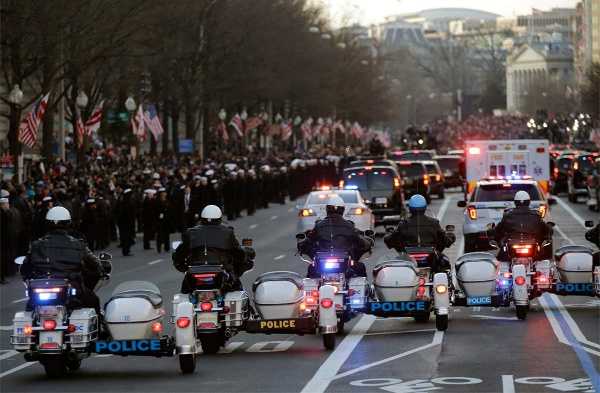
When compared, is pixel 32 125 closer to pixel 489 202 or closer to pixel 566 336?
pixel 489 202

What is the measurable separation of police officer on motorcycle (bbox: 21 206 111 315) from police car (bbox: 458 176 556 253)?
65.9ft

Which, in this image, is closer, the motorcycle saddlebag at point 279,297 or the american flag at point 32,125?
the motorcycle saddlebag at point 279,297

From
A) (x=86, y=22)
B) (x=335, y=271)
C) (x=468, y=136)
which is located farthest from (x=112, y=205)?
(x=468, y=136)

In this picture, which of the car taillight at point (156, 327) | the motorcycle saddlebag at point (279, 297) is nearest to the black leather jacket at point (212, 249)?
the motorcycle saddlebag at point (279, 297)

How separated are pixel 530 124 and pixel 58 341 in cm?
15882

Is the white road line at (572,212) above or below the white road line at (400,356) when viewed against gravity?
below

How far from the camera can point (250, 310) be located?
19.6 metres

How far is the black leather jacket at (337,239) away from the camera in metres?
21.6

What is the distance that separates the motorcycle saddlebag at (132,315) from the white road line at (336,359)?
1652 mm

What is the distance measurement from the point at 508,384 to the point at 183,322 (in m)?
3.13

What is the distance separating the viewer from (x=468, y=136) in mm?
170625

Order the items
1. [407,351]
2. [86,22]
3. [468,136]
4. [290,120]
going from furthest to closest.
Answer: [468,136], [290,120], [86,22], [407,351]

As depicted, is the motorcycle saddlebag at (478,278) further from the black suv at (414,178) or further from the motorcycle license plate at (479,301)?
the black suv at (414,178)

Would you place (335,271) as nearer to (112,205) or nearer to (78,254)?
(78,254)
